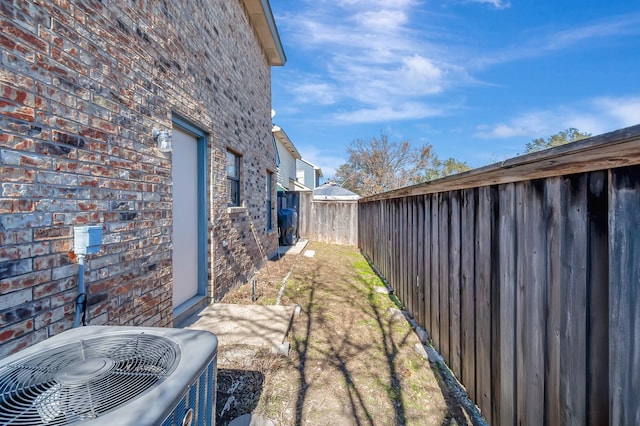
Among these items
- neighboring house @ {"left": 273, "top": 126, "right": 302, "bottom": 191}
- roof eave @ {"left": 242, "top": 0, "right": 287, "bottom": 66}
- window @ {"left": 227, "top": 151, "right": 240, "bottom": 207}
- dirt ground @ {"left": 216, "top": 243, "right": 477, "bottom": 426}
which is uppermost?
roof eave @ {"left": 242, "top": 0, "right": 287, "bottom": 66}

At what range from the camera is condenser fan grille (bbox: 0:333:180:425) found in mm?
883

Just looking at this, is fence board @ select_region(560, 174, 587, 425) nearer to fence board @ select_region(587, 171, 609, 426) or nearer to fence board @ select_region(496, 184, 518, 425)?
fence board @ select_region(587, 171, 609, 426)

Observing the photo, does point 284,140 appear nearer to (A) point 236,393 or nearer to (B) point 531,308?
(A) point 236,393

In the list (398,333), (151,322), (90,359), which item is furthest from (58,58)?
(398,333)

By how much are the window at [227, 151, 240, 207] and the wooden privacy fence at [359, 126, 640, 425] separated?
150 inches

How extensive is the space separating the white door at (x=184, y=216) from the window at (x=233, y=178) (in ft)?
3.65

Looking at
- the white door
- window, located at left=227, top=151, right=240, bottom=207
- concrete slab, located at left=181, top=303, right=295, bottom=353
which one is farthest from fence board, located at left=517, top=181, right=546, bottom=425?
window, located at left=227, top=151, right=240, bottom=207

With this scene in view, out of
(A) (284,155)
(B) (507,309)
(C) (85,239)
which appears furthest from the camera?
(A) (284,155)

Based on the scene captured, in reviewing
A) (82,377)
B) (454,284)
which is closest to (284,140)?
(454,284)

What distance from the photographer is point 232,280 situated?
4.96m

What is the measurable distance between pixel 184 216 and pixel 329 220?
8.35 metres

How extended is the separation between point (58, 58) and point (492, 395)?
3.51 m

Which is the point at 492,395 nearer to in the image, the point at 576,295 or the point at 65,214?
the point at 576,295

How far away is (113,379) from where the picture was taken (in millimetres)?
1066
